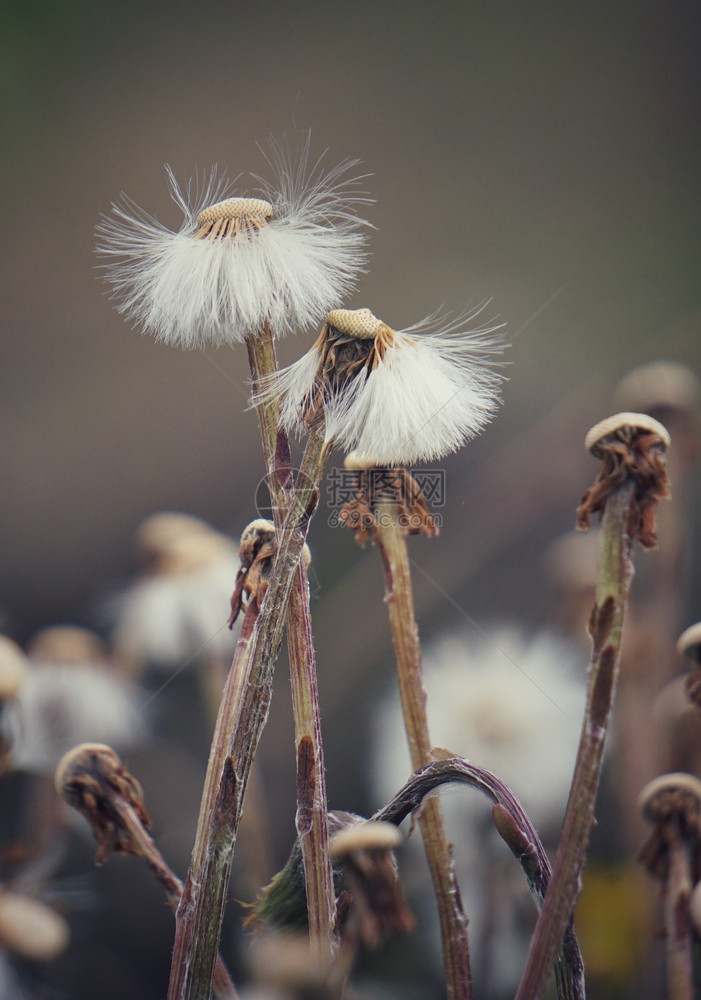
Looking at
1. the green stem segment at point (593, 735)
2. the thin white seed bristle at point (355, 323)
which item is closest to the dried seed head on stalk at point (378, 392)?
the thin white seed bristle at point (355, 323)

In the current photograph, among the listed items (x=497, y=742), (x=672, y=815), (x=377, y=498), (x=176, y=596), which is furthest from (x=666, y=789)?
(x=176, y=596)

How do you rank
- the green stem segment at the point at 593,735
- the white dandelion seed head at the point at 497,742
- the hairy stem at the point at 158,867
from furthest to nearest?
the white dandelion seed head at the point at 497,742
the hairy stem at the point at 158,867
the green stem segment at the point at 593,735

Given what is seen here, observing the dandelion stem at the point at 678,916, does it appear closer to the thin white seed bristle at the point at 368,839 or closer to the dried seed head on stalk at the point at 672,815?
the dried seed head on stalk at the point at 672,815

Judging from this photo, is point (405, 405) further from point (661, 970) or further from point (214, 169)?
point (661, 970)

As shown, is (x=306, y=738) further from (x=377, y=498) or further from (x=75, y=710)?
(x=75, y=710)

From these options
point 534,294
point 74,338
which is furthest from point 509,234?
point 74,338

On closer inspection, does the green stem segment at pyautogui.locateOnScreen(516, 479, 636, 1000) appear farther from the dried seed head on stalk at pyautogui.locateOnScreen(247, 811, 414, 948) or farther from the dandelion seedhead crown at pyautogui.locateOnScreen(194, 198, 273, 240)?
the dandelion seedhead crown at pyautogui.locateOnScreen(194, 198, 273, 240)
